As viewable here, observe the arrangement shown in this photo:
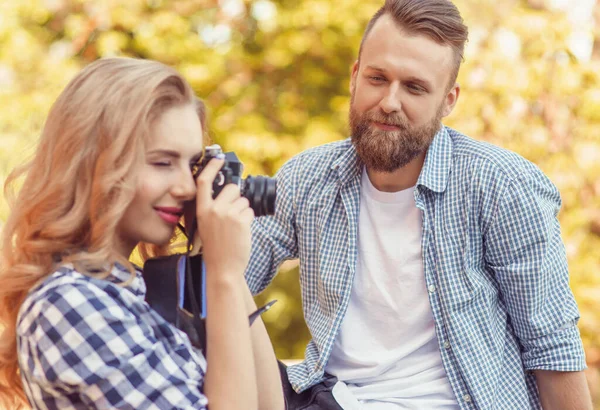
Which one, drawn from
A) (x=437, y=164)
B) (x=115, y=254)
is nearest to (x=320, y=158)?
(x=437, y=164)

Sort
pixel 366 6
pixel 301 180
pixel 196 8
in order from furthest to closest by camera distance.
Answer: pixel 196 8 → pixel 366 6 → pixel 301 180

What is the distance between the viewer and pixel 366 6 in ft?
15.3

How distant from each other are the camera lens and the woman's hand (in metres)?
0.08

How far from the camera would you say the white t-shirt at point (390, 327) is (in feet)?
6.63

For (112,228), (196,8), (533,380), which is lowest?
(533,380)

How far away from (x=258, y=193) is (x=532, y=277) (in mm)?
815

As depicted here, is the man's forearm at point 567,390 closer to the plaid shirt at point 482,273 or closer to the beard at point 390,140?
the plaid shirt at point 482,273

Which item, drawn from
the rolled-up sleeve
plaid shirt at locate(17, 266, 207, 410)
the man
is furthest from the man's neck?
plaid shirt at locate(17, 266, 207, 410)

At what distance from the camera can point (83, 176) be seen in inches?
57.7

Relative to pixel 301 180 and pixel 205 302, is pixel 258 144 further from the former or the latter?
pixel 205 302

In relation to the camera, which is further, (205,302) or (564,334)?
(564,334)

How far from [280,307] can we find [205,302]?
3.59 meters

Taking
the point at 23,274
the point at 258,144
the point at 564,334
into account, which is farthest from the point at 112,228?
the point at 258,144

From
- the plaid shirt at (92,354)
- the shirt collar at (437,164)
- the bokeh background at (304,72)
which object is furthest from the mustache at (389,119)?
the bokeh background at (304,72)
